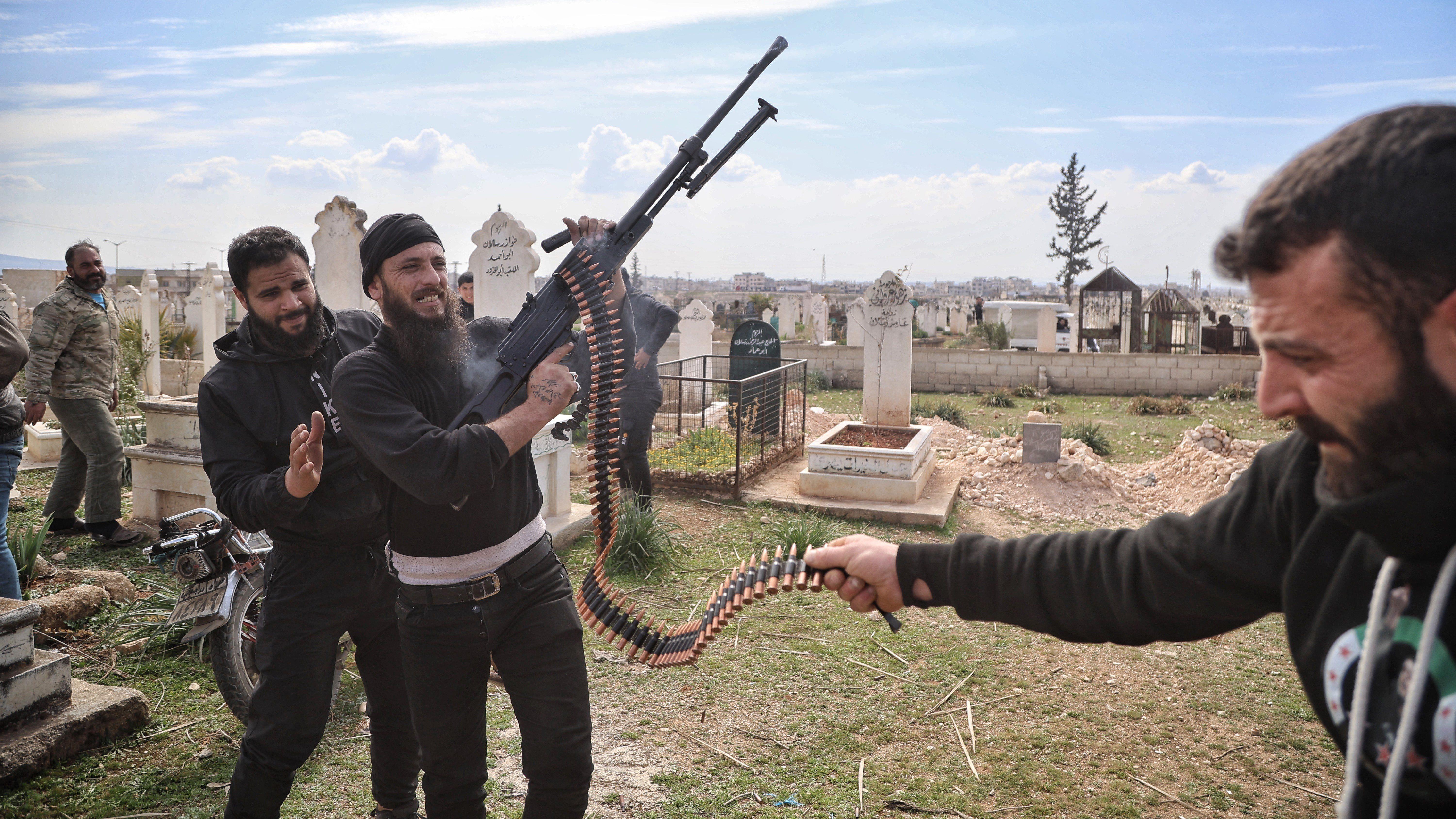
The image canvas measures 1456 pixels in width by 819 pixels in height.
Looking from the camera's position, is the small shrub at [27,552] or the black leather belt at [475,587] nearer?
the black leather belt at [475,587]

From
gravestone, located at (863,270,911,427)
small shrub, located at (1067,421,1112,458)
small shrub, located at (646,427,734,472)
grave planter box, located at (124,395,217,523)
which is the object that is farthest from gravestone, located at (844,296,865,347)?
grave planter box, located at (124,395,217,523)

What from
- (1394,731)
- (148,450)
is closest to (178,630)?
(148,450)

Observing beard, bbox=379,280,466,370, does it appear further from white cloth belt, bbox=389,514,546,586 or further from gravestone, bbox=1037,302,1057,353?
gravestone, bbox=1037,302,1057,353

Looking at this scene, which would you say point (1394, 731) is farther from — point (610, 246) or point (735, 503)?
point (735, 503)

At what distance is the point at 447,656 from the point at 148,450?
6.25m

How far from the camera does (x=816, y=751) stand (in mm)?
4523

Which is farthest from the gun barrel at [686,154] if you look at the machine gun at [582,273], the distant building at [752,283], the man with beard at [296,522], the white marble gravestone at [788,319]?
the distant building at [752,283]

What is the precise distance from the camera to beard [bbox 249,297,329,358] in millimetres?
3566

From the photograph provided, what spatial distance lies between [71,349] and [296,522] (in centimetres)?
577

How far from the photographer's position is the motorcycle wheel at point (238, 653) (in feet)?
14.5

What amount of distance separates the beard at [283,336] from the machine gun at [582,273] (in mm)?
811

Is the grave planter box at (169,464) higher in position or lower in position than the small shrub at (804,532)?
higher

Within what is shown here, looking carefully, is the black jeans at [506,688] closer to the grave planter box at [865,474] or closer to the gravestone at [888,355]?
the grave planter box at [865,474]

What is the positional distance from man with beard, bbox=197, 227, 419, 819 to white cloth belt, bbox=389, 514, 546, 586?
426mm
